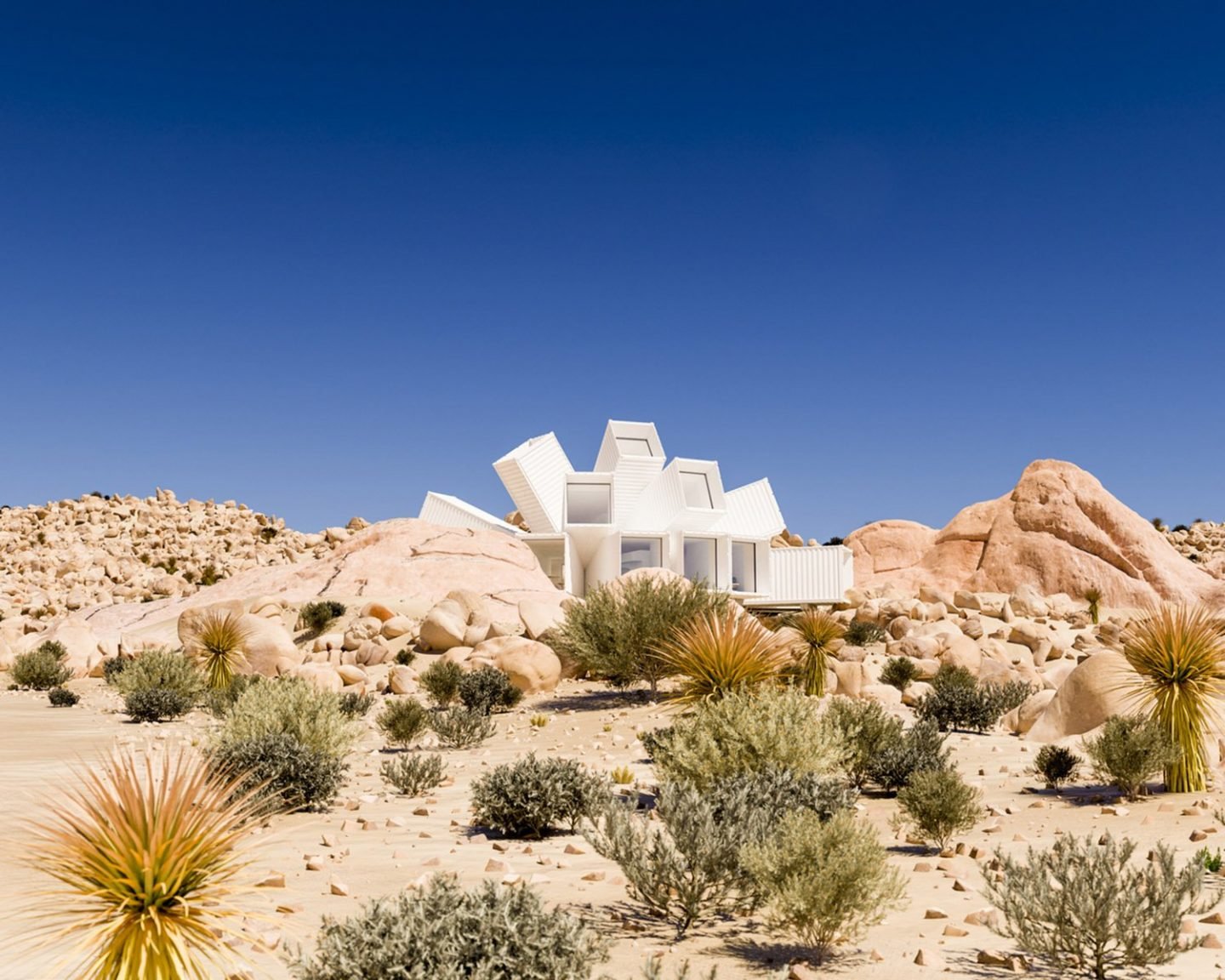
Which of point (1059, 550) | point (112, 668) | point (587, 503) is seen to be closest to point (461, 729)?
point (112, 668)

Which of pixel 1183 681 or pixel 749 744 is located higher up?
pixel 1183 681

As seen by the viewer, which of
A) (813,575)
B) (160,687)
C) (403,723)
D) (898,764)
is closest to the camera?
(898,764)

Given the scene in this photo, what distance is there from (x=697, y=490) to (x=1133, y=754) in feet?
118

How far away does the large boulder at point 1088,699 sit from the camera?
13500mm

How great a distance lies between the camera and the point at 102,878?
3971 millimetres

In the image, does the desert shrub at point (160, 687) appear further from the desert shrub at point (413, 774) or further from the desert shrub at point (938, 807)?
the desert shrub at point (938, 807)

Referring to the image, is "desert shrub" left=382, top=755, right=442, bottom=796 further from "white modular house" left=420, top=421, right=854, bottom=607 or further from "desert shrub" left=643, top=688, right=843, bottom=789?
"white modular house" left=420, top=421, right=854, bottom=607

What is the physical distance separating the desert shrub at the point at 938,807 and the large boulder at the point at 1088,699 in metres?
6.35

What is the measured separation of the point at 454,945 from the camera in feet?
13.0

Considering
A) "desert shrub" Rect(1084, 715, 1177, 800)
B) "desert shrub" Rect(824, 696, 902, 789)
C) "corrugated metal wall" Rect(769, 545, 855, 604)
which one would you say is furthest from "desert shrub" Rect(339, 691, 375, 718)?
"corrugated metal wall" Rect(769, 545, 855, 604)

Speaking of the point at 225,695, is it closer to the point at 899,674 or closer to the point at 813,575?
the point at 899,674

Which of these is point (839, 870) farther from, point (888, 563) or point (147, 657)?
point (888, 563)

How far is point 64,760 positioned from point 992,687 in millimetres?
15231

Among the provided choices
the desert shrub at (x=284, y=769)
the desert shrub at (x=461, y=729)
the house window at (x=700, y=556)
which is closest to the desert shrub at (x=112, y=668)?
the desert shrub at (x=461, y=729)
